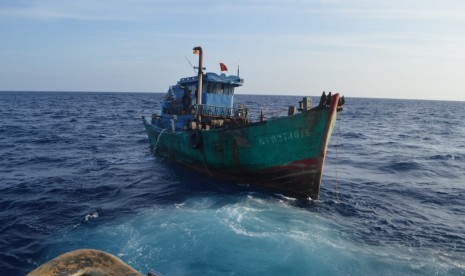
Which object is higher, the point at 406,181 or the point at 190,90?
the point at 190,90

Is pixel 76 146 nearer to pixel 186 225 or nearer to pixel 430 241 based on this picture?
pixel 186 225

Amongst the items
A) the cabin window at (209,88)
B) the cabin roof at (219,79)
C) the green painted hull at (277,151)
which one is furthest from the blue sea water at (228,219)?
the cabin roof at (219,79)

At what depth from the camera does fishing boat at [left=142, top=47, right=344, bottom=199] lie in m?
13.1

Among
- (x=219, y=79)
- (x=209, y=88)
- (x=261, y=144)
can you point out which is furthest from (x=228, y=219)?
(x=219, y=79)

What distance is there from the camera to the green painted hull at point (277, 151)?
13078 millimetres

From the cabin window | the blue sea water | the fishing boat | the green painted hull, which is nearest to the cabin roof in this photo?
the fishing boat

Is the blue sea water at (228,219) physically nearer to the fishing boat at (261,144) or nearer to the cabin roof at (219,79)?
the fishing boat at (261,144)

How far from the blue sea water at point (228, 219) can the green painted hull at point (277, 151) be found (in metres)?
0.68

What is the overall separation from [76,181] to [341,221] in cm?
1196

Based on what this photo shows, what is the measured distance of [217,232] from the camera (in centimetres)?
999

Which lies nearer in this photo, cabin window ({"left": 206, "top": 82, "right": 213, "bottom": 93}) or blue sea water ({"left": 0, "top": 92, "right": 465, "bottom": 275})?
blue sea water ({"left": 0, "top": 92, "right": 465, "bottom": 275})

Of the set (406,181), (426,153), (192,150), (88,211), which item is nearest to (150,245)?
(88,211)

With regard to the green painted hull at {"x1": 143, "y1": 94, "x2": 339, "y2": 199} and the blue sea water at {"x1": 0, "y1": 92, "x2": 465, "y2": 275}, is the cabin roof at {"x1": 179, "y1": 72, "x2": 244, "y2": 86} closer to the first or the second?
the green painted hull at {"x1": 143, "y1": 94, "x2": 339, "y2": 199}

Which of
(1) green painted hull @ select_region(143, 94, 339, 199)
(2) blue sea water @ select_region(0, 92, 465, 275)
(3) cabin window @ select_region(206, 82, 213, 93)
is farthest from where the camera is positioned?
(3) cabin window @ select_region(206, 82, 213, 93)
